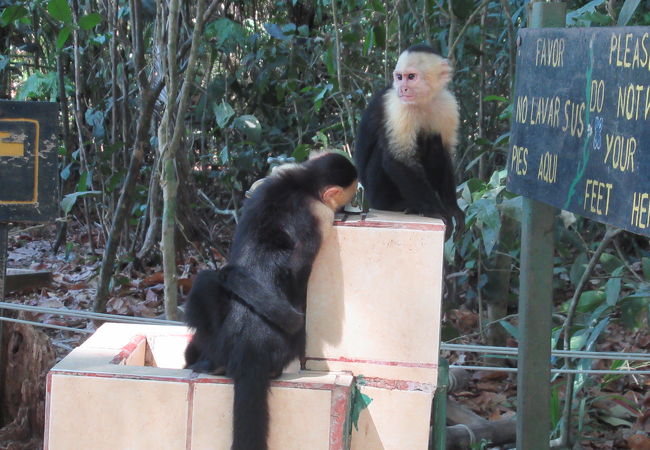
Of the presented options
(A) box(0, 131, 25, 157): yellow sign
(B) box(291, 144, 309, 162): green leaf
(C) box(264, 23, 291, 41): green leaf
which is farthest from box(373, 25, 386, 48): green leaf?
(A) box(0, 131, 25, 157): yellow sign

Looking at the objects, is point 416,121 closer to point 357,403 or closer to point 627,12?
point 627,12

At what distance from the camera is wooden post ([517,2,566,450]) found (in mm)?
2166

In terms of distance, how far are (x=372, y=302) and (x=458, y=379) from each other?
158 cm

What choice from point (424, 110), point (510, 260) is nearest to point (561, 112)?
point (424, 110)

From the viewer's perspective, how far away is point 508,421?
3.14m

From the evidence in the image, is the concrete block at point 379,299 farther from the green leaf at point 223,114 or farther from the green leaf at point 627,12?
the green leaf at point 223,114

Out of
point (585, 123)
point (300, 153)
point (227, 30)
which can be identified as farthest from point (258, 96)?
point (585, 123)

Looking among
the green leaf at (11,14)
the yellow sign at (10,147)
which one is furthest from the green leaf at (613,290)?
the green leaf at (11,14)

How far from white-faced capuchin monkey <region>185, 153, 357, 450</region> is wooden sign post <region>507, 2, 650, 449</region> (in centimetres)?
51

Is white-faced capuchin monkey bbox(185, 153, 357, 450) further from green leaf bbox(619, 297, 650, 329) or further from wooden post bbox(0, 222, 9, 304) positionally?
green leaf bbox(619, 297, 650, 329)

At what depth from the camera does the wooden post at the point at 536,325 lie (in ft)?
7.11

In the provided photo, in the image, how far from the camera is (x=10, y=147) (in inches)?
104

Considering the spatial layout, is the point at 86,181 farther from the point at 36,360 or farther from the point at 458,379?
the point at 458,379

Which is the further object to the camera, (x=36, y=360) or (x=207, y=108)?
(x=207, y=108)
